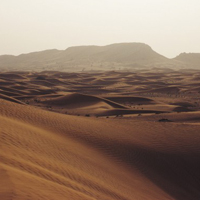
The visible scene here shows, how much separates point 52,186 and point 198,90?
140ft

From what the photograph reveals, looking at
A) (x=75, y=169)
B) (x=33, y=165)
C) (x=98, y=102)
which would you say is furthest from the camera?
(x=98, y=102)

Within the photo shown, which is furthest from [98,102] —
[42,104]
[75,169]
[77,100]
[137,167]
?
[75,169]

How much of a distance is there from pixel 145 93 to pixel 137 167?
34493 millimetres

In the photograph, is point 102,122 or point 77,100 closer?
point 102,122

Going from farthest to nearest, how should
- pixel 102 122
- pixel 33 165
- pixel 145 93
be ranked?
pixel 145 93, pixel 102 122, pixel 33 165

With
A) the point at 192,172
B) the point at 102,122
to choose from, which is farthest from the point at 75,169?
the point at 102,122

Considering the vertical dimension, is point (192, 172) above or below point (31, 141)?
below

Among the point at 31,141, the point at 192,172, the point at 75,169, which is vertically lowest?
the point at 192,172

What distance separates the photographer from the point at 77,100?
31.6 meters

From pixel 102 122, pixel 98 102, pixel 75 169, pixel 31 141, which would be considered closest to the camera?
pixel 75 169

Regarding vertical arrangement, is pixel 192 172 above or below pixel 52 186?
below

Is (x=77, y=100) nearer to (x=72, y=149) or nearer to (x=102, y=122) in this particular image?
(x=102, y=122)

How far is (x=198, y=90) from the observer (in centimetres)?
4584

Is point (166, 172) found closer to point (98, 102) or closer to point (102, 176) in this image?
point (102, 176)
